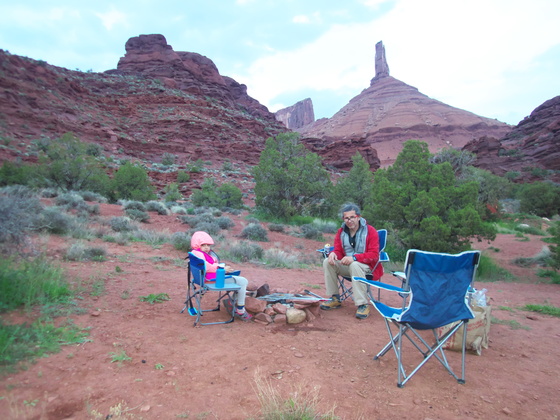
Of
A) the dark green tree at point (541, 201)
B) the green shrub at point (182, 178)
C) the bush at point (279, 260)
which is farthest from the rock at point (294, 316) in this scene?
the dark green tree at point (541, 201)

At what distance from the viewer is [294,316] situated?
169 inches

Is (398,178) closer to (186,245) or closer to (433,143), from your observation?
(186,245)

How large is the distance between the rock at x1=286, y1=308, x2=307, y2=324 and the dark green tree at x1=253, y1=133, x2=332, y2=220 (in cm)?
1300

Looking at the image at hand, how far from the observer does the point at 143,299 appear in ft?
15.1

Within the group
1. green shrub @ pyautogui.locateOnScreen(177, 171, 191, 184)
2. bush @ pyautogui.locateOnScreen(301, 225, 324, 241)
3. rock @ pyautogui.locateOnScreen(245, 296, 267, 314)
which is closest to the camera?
rock @ pyautogui.locateOnScreen(245, 296, 267, 314)

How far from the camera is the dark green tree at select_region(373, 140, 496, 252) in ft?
29.5

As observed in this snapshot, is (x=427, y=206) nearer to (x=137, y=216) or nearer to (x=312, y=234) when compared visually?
(x=312, y=234)

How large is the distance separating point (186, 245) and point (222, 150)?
38564 millimetres

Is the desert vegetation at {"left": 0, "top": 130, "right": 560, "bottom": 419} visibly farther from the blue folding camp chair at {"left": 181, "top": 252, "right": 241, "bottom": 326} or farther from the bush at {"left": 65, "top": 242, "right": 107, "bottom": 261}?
the blue folding camp chair at {"left": 181, "top": 252, "right": 241, "bottom": 326}

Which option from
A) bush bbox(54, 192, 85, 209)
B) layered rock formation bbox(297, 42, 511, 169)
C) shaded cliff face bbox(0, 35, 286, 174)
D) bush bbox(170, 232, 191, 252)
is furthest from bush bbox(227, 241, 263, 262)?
layered rock formation bbox(297, 42, 511, 169)

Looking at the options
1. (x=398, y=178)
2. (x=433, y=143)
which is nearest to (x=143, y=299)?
(x=398, y=178)

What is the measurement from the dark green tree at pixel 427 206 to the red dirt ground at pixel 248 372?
412 centimetres

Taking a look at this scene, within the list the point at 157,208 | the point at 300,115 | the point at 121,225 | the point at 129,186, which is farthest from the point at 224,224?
the point at 300,115

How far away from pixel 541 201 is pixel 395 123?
6299 cm
